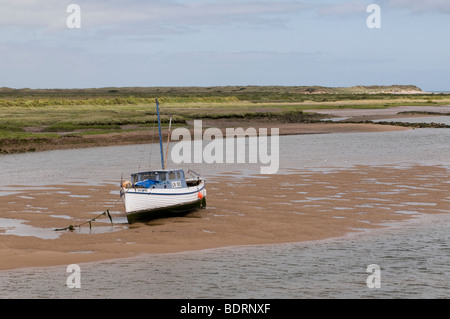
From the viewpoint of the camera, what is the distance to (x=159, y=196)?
27.5 m

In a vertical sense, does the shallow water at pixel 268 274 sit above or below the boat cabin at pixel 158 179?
below

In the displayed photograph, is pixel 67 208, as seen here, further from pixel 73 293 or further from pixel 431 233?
pixel 431 233

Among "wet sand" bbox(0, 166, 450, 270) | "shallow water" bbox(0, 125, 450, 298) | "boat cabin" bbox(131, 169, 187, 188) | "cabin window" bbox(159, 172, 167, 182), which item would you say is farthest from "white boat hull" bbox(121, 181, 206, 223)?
"shallow water" bbox(0, 125, 450, 298)

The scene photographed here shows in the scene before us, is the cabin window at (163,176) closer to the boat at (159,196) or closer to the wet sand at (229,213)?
the boat at (159,196)

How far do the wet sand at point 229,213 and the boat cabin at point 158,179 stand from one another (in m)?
1.60

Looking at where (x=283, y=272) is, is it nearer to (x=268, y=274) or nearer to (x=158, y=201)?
(x=268, y=274)

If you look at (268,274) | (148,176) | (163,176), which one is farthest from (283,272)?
(148,176)

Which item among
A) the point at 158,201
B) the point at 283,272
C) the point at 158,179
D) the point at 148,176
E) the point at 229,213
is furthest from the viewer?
the point at 148,176

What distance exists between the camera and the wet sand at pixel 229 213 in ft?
75.9

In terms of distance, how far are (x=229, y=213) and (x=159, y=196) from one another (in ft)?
11.0

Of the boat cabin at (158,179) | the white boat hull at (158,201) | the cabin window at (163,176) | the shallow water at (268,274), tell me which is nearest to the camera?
the shallow water at (268,274)

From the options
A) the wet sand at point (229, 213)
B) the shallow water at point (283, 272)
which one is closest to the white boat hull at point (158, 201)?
the wet sand at point (229, 213)

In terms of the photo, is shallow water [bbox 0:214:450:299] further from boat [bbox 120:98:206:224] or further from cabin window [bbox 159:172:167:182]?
cabin window [bbox 159:172:167:182]

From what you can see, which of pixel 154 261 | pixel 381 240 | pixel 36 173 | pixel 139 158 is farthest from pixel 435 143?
pixel 154 261
